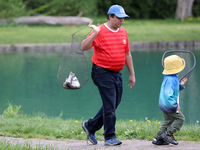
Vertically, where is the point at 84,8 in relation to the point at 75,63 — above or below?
below

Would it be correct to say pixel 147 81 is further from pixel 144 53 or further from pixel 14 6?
pixel 14 6

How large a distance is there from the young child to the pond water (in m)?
2.53

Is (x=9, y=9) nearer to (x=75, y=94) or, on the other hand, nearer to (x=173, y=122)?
(x=75, y=94)

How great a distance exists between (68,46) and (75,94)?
351 inches

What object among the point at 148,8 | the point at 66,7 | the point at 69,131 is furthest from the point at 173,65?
the point at 148,8

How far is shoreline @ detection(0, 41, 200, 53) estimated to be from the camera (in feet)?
57.5

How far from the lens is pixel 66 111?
7500 millimetres

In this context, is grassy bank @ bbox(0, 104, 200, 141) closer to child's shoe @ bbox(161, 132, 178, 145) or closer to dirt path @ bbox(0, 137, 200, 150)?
dirt path @ bbox(0, 137, 200, 150)

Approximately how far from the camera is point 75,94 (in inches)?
366

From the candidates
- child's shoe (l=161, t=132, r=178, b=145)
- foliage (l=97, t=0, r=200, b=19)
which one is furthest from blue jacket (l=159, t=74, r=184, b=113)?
foliage (l=97, t=0, r=200, b=19)

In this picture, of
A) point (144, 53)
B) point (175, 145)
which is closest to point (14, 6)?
point (144, 53)

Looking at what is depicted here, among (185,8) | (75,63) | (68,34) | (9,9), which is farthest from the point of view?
(185,8)

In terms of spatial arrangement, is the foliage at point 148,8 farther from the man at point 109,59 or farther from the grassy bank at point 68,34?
the man at point 109,59

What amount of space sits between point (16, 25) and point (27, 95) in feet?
53.4
